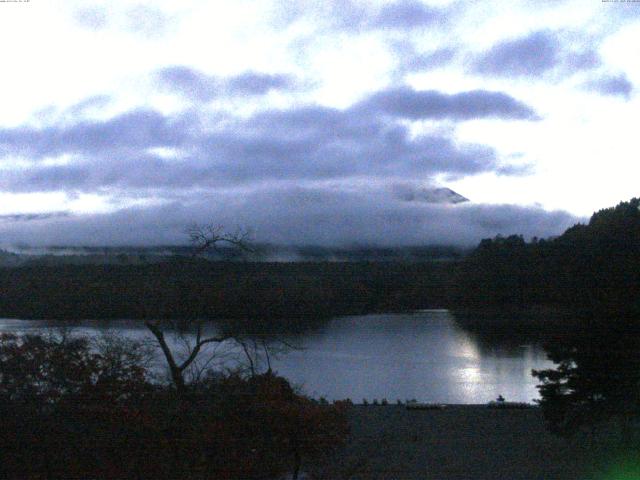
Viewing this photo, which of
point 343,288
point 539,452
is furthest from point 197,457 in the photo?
point 539,452

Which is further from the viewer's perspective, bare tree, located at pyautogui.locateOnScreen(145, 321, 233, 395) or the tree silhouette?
the tree silhouette

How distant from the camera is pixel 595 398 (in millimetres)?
7016

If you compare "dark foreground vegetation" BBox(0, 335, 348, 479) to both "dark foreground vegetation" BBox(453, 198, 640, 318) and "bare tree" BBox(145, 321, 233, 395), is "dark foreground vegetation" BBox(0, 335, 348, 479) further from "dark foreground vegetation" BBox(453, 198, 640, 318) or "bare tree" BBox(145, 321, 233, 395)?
"dark foreground vegetation" BBox(453, 198, 640, 318)

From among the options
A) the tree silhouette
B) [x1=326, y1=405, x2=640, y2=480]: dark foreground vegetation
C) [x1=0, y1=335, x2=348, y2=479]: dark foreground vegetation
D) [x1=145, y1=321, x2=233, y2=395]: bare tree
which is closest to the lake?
[x1=326, y1=405, x2=640, y2=480]: dark foreground vegetation

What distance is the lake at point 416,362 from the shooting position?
12.0 meters

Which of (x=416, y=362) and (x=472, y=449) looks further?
(x=416, y=362)

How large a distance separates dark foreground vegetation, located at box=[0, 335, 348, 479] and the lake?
578 centimetres

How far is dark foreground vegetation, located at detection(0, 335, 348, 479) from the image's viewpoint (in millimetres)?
3885

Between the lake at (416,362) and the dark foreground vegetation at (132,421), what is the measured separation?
5.78 metres

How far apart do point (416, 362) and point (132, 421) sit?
1090 centimetres

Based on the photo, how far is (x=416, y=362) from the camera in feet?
47.2

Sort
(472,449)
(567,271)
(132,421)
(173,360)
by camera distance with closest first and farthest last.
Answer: (132,421), (173,360), (472,449), (567,271)

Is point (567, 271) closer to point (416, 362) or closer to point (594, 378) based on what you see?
point (594, 378)

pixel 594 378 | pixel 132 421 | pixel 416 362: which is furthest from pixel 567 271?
pixel 416 362
